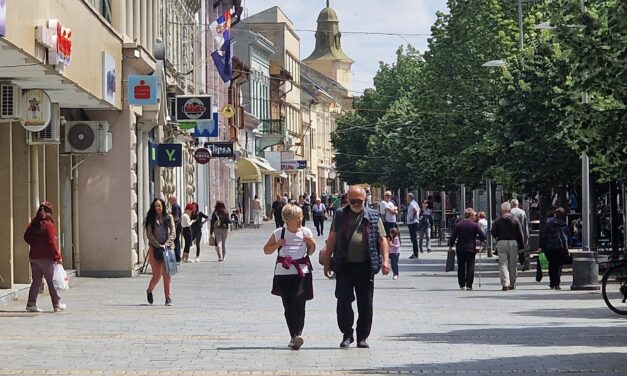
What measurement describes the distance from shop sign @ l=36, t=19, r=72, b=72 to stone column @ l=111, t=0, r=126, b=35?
9946mm

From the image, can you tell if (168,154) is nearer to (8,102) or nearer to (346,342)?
(8,102)

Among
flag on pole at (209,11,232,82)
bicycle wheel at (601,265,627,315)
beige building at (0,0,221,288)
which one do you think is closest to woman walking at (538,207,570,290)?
bicycle wheel at (601,265,627,315)

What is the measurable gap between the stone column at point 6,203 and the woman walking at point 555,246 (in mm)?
9851

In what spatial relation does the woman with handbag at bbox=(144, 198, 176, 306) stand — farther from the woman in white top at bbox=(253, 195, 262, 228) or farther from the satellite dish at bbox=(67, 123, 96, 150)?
the woman in white top at bbox=(253, 195, 262, 228)

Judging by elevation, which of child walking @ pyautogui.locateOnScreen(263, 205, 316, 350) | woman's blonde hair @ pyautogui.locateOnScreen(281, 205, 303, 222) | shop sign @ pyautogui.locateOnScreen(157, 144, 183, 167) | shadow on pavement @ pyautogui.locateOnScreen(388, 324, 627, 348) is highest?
shop sign @ pyautogui.locateOnScreen(157, 144, 183, 167)

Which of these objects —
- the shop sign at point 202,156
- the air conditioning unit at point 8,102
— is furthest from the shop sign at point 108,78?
the shop sign at point 202,156

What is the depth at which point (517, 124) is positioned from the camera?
119ft

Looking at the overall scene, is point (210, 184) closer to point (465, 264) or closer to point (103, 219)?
point (103, 219)

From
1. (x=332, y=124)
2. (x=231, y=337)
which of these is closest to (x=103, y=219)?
(x=231, y=337)

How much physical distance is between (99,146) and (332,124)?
124 m

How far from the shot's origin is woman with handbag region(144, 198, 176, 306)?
80.3 ft

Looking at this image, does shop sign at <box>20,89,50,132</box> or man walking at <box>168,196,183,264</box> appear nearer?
shop sign at <box>20,89,50,132</box>

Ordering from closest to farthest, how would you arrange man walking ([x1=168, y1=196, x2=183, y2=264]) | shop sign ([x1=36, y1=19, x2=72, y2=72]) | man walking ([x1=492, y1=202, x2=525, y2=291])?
shop sign ([x1=36, y1=19, x2=72, y2=72])
man walking ([x1=492, y1=202, x2=525, y2=291])
man walking ([x1=168, y1=196, x2=183, y2=264])

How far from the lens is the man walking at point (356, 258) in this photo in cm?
1678
